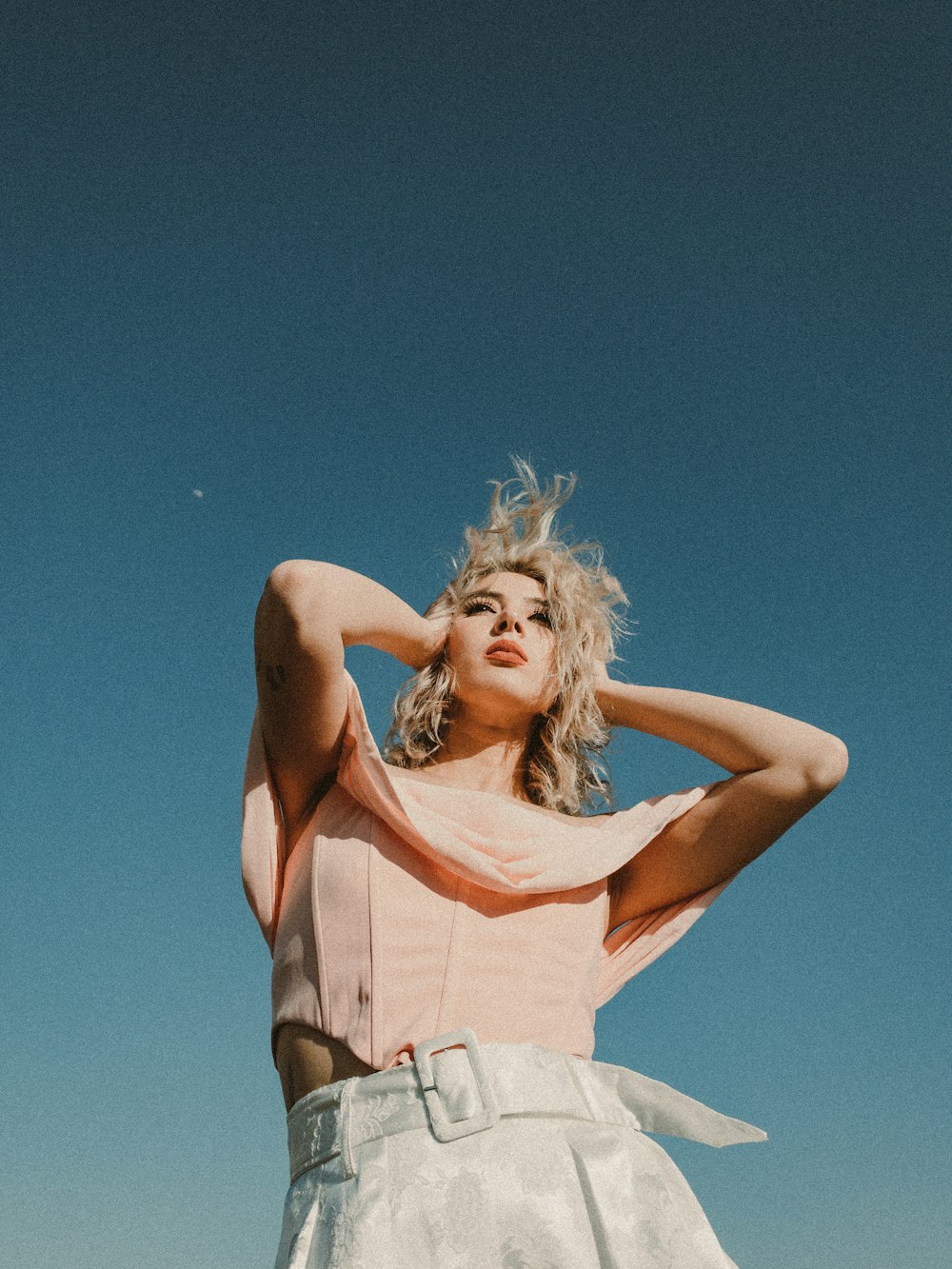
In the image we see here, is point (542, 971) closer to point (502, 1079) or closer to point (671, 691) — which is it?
point (502, 1079)

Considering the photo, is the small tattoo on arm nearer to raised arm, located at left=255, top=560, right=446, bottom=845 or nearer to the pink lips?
raised arm, located at left=255, top=560, right=446, bottom=845

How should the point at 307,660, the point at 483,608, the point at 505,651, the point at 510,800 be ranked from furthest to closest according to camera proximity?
the point at 483,608, the point at 505,651, the point at 510,800, the point at 307,660

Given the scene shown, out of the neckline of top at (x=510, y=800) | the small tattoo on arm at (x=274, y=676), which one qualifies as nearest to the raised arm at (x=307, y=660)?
the small tattoo on arm at (x=274, y=676)

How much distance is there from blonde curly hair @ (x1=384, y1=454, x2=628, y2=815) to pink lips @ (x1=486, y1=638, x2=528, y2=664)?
15cm

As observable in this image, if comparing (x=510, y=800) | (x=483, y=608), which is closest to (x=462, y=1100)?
(x=510, y=800)

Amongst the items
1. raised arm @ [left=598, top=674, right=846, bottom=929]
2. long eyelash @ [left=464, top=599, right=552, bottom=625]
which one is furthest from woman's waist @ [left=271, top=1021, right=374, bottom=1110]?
long eyelash @ [left=464, top=599, right=552, bottom=625]

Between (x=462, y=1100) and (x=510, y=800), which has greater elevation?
(x=510, y=800)

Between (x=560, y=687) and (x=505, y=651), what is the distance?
0.23 m

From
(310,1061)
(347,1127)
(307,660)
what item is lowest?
(347,1127)

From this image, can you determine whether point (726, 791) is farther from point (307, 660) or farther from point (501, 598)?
point (307, 660)

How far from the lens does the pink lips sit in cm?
391

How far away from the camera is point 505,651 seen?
3920 mm

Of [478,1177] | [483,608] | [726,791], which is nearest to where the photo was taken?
[478,1177]

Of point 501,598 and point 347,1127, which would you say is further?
point 501,598
